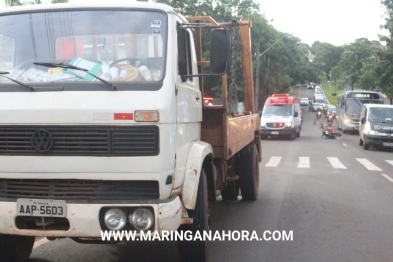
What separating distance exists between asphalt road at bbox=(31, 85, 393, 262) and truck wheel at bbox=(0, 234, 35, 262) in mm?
176

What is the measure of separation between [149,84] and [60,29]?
1.02 metres

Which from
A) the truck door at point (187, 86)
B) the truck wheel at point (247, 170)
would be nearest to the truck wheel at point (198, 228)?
the truck door at point (187, 86)

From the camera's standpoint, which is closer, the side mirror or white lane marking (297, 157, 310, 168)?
the side mirror

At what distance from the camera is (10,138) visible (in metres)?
4.55

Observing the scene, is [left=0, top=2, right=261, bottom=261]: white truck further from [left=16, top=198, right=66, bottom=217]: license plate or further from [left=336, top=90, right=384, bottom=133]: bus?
[left=336, top=90, right=384, bottom=133]: bus

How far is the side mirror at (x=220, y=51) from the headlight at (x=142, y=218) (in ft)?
4.82

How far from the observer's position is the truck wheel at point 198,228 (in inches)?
204

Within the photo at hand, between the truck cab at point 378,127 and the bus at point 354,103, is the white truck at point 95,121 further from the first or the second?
the bus at point 354,103

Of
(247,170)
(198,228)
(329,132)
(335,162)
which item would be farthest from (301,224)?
(329,132)

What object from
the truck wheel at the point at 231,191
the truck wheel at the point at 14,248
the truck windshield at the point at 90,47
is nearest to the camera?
the truck windshield at the point at 90,47

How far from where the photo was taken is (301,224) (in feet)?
25.2

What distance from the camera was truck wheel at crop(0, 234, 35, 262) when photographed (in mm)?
5473

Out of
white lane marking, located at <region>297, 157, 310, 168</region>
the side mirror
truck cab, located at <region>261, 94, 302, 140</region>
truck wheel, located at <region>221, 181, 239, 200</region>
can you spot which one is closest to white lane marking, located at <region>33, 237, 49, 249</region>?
the side mirror

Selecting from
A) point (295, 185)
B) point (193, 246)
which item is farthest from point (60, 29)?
point (295, 185)
